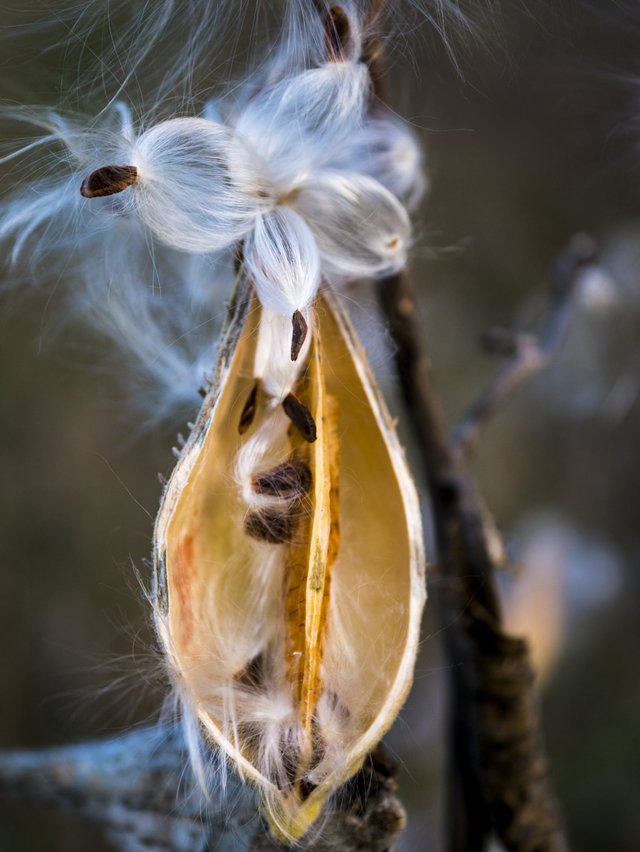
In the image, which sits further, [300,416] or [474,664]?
[474,664]

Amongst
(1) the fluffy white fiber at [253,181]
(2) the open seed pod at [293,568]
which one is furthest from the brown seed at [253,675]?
(1) the fluffy white fiber at [253,181]

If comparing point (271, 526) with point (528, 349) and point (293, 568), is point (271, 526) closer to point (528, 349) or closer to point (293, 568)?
point (293, 568)

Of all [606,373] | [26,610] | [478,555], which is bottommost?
[26,610]

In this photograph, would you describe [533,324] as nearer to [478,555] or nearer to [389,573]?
[478,555]

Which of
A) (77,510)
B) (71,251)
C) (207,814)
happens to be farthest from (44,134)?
(77,510)

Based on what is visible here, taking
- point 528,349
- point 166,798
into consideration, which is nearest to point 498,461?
point 528,349

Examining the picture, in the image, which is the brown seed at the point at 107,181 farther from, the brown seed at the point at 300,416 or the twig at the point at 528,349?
the twig at the point at 528,349
